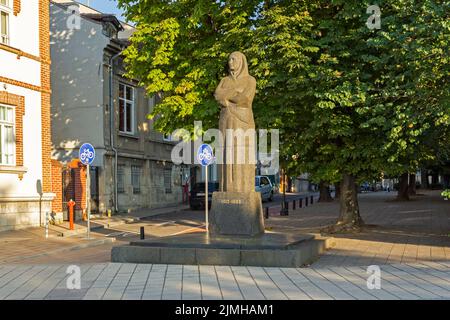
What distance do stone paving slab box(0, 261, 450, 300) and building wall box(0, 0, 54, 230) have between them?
8677mm

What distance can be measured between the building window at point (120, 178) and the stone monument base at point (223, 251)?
17.8 metres

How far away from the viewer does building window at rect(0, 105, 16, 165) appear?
A: 18953mm

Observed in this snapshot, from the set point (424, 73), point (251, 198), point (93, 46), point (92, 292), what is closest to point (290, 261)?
point (251, 198)

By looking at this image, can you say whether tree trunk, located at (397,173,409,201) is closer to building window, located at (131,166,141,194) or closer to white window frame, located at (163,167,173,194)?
white window frame, located at (163,167,173,194)

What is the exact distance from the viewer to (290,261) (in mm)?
10203

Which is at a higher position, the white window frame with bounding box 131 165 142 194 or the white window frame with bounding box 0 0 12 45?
the white window frame with bounding box 0 0 12 45

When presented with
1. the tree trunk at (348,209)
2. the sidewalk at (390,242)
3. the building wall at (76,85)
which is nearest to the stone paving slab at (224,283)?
the sidewalk at (390,242)

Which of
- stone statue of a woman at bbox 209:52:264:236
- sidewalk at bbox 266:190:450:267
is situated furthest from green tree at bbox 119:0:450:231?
stone statue of a woman at bbox 209:52:264:236

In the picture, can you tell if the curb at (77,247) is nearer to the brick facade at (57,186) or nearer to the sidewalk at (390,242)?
the brick facade at (57,186)

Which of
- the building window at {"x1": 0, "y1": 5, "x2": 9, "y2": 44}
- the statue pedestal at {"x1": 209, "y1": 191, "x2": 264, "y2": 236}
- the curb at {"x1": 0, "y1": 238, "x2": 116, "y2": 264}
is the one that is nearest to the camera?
the statue pedestal at {"x1": 209, "y1": 191, "x2": 264, "y2": 236}

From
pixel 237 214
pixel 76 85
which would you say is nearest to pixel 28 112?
pixel 76 85

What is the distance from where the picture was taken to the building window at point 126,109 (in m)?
29.8

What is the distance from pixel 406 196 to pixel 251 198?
30662 mm

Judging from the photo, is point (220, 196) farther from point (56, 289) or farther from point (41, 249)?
point (41, 249)
